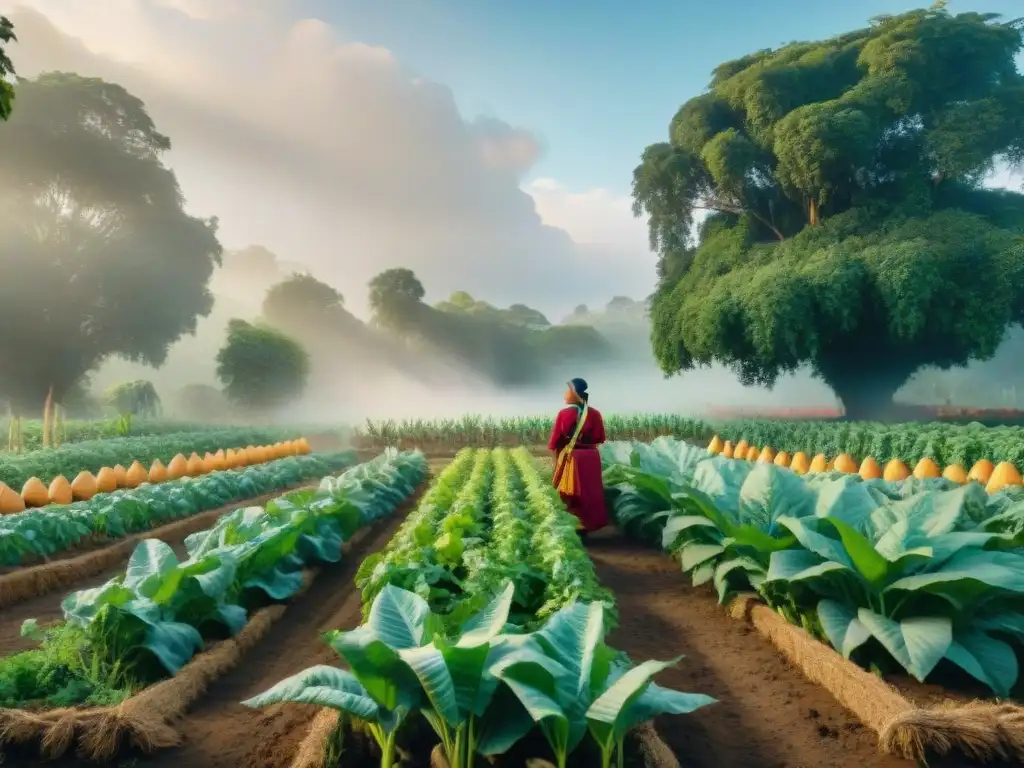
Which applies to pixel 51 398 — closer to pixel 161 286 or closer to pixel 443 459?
pixel 161 286

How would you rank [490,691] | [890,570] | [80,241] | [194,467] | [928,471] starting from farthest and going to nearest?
1. [80,241]
2. [194,467]
3. [928,471]
4. [890,570]
5. [490,691]

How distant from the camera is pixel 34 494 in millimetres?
9570

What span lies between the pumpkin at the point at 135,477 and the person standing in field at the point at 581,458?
291 inches

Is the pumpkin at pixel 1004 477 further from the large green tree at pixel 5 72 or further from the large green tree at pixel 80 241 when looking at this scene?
the large green tree at pixel 80 241

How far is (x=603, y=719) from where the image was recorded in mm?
2336

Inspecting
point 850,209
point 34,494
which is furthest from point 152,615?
point 850,209

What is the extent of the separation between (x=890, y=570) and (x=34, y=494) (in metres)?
9.58

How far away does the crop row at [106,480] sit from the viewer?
31.0 ft

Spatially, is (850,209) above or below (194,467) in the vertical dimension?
above

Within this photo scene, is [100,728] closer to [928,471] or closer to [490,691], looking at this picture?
[490,691]

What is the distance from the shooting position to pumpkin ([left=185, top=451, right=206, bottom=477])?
1446 centimetres

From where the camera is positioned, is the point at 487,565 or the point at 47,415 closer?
the point at 487,565

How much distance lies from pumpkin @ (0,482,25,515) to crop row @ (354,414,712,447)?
16491 millimetres

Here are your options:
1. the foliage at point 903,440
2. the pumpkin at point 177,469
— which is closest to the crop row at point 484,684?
the foliage at point 903,440
